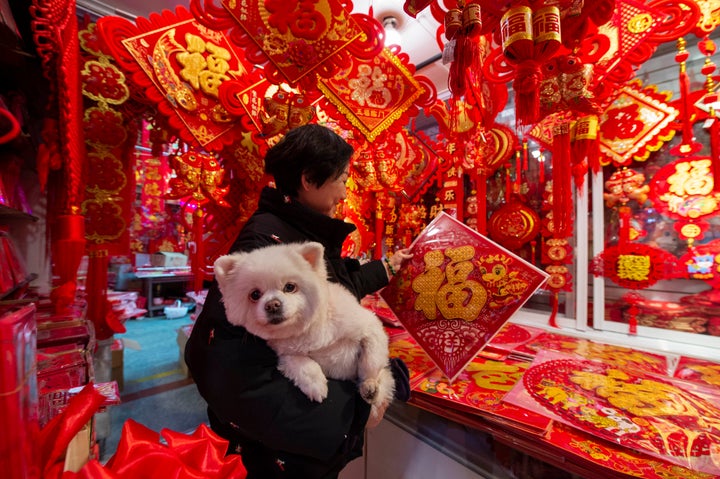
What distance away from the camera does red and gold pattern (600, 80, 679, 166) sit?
164 centimetres

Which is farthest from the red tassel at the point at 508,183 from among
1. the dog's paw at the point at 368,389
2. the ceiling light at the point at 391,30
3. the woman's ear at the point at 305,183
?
the dog's paw at the point at 368,389

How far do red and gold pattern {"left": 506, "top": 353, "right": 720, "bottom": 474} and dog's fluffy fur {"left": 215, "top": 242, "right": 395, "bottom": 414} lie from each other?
2.15 feet

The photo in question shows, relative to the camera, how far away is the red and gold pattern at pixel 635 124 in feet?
5.38

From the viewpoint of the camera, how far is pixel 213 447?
59cm

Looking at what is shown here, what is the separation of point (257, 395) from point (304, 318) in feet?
0.65

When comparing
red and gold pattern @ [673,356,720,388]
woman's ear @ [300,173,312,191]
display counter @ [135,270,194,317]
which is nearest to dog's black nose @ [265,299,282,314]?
woman's ear @ [300,173,312,191]

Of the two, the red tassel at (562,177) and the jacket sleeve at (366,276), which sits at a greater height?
the red tassel at (562,177)

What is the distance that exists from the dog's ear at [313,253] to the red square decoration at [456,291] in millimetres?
654

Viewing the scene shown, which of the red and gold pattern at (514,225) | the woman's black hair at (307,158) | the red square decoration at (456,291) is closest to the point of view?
the woman's black hair at (307,158)

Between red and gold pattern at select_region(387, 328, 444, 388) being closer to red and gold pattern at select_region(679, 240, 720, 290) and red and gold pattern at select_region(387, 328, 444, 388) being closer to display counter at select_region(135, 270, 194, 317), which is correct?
red and gold pattern at select_region(679, 240, 720, 290)

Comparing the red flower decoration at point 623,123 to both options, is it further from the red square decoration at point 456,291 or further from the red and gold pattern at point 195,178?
the red and gold pattern at point 195,178

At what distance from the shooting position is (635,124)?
5.61ft

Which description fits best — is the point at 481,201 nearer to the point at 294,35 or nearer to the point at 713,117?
the point at 713,117

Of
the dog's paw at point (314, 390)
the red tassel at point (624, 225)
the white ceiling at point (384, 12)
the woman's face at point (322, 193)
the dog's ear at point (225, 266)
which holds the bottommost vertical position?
the dog's paw at point (314, 390)
